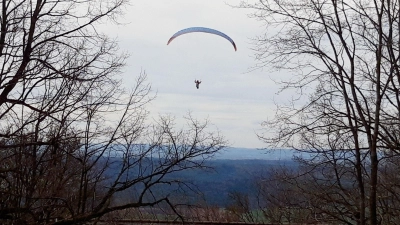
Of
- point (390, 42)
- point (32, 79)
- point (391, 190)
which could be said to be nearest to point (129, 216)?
point (32, 79)

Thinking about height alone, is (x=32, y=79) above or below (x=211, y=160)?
above

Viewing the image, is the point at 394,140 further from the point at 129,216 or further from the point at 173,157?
A: the point at 129,216

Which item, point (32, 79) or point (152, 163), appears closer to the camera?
point (32, 79)

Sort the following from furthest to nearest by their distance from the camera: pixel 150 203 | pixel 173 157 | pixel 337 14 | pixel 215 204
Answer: pixel 215 204 → pixel 173 157 → pixel 150 203 → pixel 337 14

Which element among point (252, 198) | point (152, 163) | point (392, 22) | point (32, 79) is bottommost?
point (252, 198)

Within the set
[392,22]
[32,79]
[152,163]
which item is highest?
[392,22]

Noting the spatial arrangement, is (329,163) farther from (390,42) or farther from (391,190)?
(390,42)

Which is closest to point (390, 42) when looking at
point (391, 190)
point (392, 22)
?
point (392, 22)

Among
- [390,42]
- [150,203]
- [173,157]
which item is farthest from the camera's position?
[173,157]

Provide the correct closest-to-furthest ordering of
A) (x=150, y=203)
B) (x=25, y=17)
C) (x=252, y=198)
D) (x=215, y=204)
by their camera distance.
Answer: (x=25, y=17) → (x=150, y=203) → (x=215, y=204) → (x=252, y=198)
